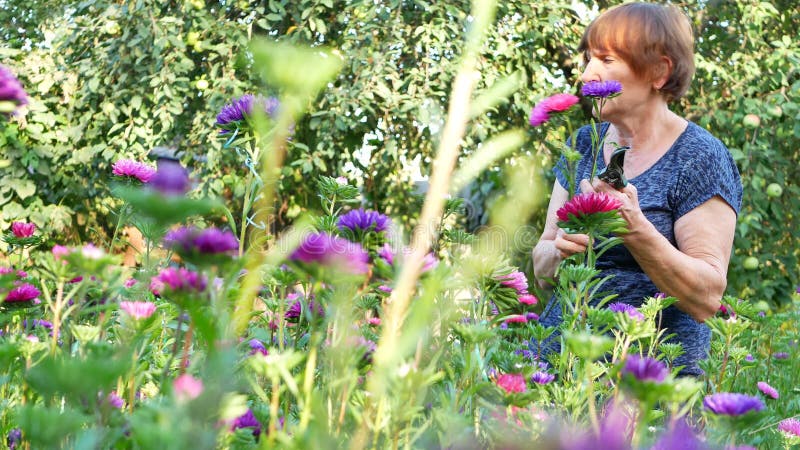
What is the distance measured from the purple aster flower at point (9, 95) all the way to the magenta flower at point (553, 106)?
712mm

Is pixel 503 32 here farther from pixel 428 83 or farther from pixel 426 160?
pixel 426 160

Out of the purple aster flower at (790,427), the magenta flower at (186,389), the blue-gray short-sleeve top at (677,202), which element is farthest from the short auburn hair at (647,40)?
the magenta flower at (186,389)

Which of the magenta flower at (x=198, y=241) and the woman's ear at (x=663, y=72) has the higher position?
the magenta flower at (x=198, y=241)

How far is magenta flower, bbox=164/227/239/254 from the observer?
331 millimetres

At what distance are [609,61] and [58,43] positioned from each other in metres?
2.97

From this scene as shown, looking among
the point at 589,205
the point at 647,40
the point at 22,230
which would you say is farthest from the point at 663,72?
the point at 22,230

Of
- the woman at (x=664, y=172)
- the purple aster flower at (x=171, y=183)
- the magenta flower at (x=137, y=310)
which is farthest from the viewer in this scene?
the woman at (x=664, y=172)

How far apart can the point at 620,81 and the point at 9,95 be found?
1.35 meters

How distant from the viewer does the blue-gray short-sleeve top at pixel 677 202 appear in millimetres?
1548

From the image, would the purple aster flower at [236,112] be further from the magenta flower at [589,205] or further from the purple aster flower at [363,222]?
the magenta flower at [589,205]

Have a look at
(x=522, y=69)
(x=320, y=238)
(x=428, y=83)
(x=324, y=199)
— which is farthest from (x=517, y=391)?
(x=522, y=69)

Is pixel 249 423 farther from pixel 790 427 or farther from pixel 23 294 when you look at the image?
pixel 790 427

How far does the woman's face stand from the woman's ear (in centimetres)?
2

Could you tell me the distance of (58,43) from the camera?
3.65m
